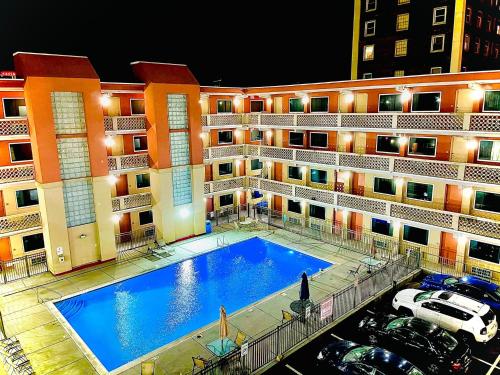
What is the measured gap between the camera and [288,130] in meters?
33.1

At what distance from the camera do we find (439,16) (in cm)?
3162

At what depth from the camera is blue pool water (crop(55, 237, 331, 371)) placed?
59.5ft

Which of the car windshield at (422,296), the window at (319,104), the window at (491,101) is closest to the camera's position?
the car windshield at (422,296)

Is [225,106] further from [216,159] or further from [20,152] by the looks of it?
[20,152]

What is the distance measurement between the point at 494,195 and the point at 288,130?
16662mm

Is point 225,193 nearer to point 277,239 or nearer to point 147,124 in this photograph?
point 277,239

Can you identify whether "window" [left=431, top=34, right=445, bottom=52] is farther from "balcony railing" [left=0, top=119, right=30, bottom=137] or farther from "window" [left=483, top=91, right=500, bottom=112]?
"balcony railing" [left=0, top=119, right=30, bottom=137]

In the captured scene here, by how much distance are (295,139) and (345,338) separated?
19098 mm

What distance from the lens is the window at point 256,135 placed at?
1486 inches

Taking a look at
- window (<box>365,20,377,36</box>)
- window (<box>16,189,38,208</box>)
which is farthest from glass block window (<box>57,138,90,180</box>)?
window (<box>365,20,377,36</box>)

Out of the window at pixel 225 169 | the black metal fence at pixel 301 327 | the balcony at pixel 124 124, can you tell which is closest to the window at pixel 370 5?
the window at pixel 225 169

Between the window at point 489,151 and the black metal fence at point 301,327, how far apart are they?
8.04m

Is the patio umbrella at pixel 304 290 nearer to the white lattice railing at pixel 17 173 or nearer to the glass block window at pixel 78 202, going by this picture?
the glass block window at pixel 78 202

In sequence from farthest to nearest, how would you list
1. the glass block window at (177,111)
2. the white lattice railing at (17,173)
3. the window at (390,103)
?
the glass block window at (177,111)
the window at (390,103)
the white lattice railing at (17,173)
